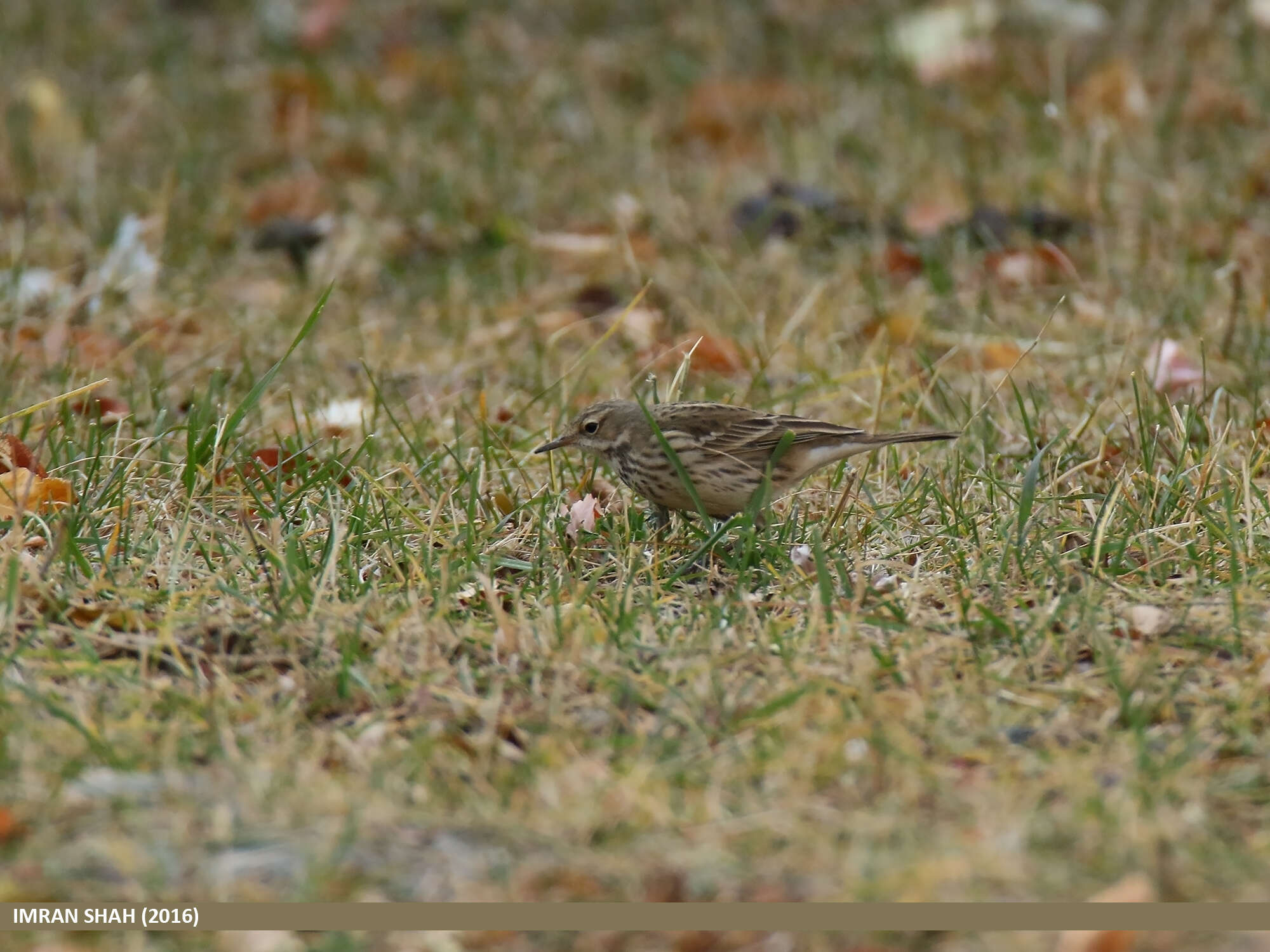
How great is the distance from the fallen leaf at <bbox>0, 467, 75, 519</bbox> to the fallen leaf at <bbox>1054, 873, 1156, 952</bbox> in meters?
2.79

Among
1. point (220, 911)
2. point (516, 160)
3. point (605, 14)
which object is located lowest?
point (220, 911)

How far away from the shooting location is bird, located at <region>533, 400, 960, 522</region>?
15.2ft

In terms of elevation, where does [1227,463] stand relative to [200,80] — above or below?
below

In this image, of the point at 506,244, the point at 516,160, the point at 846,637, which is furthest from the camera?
the point at 516,160

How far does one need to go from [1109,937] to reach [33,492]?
117 inches

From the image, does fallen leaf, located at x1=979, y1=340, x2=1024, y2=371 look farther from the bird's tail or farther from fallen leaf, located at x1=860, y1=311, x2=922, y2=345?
the bird's tail

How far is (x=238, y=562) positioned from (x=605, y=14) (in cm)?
728

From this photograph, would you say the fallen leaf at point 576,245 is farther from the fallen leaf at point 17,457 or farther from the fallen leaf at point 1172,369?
the fallen leaf at point 17,457

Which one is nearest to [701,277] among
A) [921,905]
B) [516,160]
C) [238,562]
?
[516,160]

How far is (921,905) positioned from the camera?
2.76 m

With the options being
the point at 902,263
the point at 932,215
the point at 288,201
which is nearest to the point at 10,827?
the point at 902,263

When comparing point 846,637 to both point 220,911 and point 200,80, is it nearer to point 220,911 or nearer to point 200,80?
point 220,911

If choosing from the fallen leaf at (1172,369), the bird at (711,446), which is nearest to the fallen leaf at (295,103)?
the bird at (711,446)

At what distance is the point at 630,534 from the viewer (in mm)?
4602
